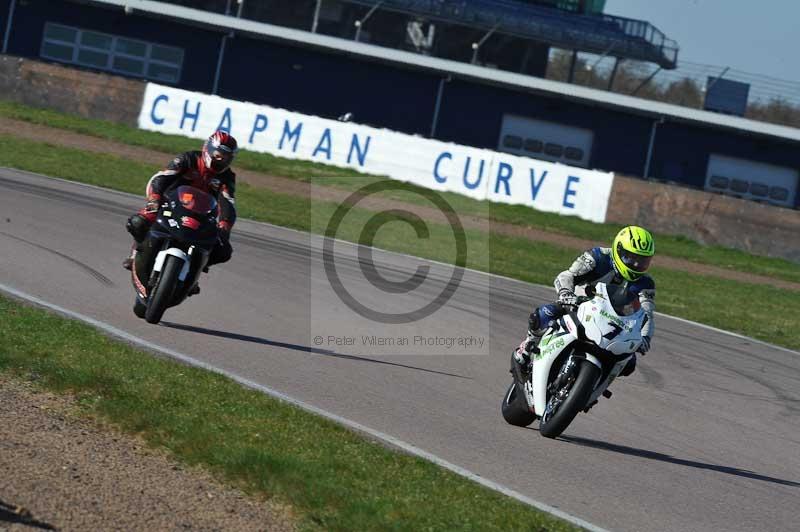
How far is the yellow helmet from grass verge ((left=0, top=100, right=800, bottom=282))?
1724 centimetres

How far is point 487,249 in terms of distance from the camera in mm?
23234

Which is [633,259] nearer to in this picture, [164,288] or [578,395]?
[578,395]

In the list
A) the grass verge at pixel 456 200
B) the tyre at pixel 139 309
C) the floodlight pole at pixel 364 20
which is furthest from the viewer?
the floodlight pole at pixel 364 20

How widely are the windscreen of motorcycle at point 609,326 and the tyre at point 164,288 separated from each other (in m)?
3.60

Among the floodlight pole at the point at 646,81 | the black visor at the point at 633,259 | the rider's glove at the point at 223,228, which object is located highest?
the floodlight pole at the point at 646,81

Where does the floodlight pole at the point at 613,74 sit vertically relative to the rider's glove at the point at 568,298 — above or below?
above

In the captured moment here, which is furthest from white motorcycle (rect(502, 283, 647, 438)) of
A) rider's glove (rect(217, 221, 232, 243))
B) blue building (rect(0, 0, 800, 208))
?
blue building (rect(0, 0, 800, 208))

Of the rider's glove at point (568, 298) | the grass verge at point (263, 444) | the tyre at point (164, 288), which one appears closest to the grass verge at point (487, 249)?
the rider's glove at point (568, 298)

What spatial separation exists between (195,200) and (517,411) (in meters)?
3.31

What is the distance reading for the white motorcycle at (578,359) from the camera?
791cm

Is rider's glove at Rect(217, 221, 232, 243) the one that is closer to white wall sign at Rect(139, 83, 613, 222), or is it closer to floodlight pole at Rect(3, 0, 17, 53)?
white wall sign at Rect(139, 83, 613, 222)

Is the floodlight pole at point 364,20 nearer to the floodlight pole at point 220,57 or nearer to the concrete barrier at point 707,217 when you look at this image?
the floodlight pole at point 220,57

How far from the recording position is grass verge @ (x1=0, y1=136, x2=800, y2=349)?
19.1 metres

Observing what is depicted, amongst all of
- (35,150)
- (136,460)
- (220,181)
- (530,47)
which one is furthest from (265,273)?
(530,47)
